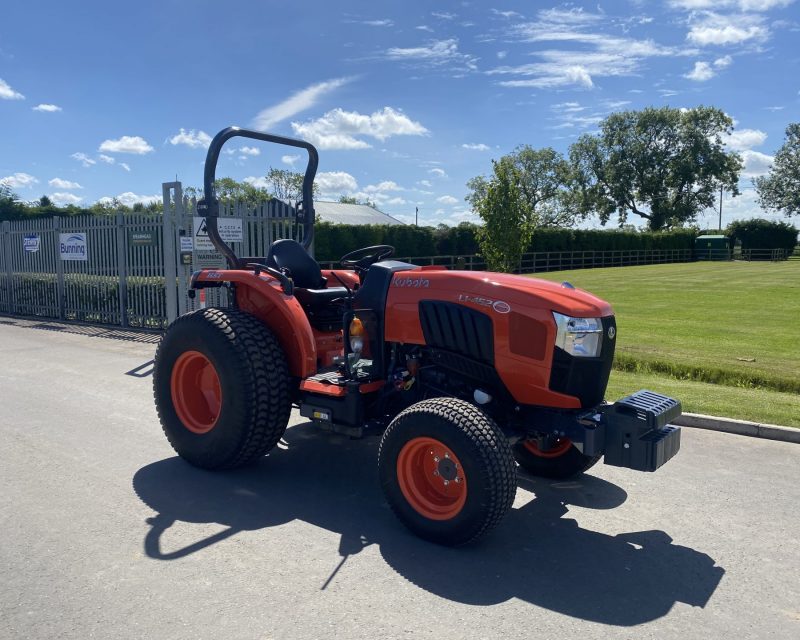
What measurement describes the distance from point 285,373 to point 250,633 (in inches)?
83.5

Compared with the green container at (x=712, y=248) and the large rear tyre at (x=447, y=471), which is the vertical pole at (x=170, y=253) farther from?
the green container at (x=712, y=248)

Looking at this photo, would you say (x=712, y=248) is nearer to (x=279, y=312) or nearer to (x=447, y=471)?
(x=279, y=312)

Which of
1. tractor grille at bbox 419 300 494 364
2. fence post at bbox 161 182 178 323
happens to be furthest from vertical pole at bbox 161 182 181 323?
tractor grille at bbox 419 300 494 364

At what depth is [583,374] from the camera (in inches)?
157

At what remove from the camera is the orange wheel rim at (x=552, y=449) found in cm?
486

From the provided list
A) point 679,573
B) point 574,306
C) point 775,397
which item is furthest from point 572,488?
point 775,397

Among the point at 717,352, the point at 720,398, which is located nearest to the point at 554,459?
the point at 720,398

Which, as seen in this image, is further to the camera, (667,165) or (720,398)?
(667,165)

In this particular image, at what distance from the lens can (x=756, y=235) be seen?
2215 inches

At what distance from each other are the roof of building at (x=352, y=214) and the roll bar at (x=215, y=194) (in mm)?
36480

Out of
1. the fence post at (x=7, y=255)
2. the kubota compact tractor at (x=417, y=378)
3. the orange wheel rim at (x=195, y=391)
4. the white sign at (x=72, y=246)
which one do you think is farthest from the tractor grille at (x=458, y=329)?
the fence post at (x=7, y=255)

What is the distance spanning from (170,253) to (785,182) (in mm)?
75204

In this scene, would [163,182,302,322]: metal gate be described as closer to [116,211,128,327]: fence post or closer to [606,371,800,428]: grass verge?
[116,211,128,327]: fence post

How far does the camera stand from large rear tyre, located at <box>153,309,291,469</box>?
15.5ft
